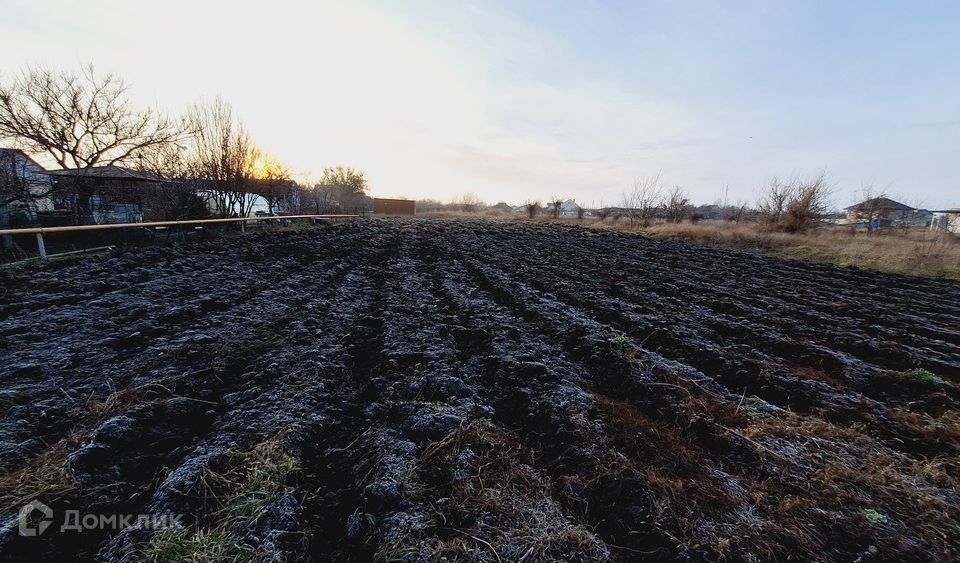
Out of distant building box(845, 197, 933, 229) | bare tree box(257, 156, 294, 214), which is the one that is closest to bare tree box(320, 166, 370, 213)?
bare tree box(257, 156, 294, 214)

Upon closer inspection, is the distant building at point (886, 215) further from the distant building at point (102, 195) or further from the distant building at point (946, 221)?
the distant building at point (102, 195)

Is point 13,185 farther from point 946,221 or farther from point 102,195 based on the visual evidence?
point 946,221

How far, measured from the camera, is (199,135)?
15.1 m

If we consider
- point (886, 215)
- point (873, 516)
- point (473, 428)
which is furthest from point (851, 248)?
point (886, 215)

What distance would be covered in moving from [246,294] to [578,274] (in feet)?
22.9

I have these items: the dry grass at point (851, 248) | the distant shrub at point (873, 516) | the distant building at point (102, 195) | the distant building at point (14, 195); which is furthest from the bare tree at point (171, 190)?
the dry grass at point (851, 248)

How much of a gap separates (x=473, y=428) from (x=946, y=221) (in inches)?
1644

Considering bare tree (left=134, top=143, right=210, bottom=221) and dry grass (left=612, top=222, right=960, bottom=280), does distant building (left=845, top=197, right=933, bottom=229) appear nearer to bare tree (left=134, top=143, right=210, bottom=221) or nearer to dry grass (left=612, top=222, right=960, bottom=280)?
dry grass (left=612, top=222, right=960, bottom=280)

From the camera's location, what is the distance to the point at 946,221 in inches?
1028

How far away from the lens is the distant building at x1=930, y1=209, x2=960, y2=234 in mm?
23864

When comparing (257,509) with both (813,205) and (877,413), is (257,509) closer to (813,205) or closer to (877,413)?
(877,413)

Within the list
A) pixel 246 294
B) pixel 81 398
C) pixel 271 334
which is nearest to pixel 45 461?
pixel 81 398

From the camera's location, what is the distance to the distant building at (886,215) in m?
27.6

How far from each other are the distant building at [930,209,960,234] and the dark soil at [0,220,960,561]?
100.0ft
